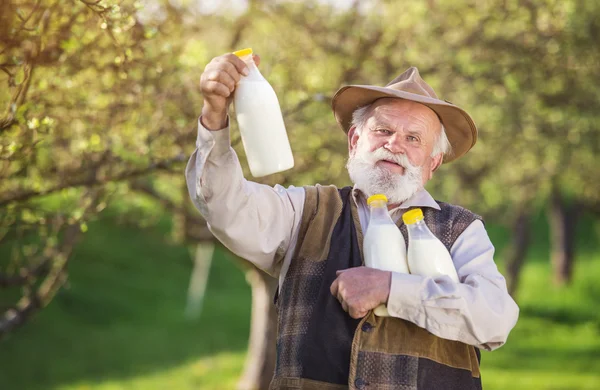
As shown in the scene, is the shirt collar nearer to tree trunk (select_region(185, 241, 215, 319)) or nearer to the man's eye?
the man's eye

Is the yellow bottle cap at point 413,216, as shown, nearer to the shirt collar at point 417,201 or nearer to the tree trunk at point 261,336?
the shirt collar at point 417,201

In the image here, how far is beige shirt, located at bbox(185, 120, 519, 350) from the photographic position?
2.54 m

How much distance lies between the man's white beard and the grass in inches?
278

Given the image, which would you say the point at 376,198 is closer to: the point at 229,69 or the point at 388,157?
the point at 388,157

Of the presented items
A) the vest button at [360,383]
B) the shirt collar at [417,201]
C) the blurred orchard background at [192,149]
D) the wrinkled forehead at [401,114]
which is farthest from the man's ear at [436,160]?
the blurred orchard background at [192,149]

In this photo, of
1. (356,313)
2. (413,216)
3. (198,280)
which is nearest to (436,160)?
(413,216)

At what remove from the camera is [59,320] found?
1310 centimetres

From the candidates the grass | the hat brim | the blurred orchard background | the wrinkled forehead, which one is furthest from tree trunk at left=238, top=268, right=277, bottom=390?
the wrinkled forehead

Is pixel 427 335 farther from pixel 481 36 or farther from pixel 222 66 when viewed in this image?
pixel 481 36

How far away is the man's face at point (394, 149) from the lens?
2926 millimetres

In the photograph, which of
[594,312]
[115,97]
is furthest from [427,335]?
[594,312]

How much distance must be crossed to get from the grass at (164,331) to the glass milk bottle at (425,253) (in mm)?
7294

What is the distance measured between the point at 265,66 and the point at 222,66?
4.03 meters

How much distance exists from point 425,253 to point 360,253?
9.8 inches
